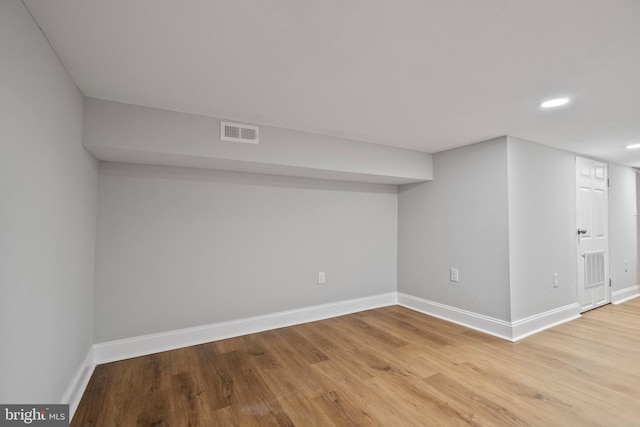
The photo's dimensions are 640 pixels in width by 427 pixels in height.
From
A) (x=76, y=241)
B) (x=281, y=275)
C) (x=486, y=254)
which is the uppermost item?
(x=76, y=241)

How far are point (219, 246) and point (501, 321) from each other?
2955 millimetres

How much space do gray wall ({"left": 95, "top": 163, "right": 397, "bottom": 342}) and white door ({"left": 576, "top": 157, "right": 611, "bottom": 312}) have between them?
2.58m

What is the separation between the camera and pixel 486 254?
2971mm

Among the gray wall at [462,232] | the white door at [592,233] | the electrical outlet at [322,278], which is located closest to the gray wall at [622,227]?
the white door at [592,233]

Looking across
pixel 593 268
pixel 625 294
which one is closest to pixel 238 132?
pixel 593 268

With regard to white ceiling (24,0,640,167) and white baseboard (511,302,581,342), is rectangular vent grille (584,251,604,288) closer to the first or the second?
white baseboard (511,302,581,342)

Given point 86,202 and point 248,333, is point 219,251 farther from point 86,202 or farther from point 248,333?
point 86,202

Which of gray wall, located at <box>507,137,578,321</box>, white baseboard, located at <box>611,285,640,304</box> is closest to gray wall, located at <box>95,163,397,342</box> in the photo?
gray wall, located at <box>507,137,578,321</box>

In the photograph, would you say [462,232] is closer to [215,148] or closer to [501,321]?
[501,321]

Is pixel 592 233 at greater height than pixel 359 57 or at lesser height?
lesser

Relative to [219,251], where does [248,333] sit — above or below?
below

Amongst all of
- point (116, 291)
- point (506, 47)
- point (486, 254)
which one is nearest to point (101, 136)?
point (116, 291)

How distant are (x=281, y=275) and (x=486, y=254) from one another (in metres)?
2.24

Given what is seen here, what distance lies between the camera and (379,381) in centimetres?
203
